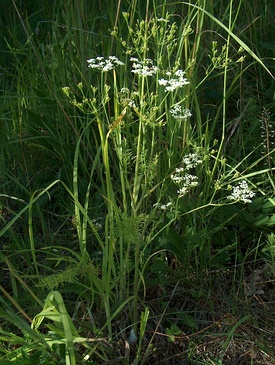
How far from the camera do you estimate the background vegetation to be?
2.04m

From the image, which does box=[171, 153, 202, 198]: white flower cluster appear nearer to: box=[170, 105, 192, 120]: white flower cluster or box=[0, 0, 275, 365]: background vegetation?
box=[0, 0, 275, 365]: background vegetation

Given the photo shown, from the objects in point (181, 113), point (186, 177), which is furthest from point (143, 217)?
point (181, 113)

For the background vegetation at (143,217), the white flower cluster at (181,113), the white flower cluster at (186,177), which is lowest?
the background vegetation at (143,217)

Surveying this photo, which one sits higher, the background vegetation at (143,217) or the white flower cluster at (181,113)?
the white flower cluster at (181,113)

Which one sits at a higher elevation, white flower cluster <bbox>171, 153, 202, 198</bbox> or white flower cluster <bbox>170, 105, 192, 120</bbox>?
white flower cluster <bbox>170, 105, 192, 120</bbox>

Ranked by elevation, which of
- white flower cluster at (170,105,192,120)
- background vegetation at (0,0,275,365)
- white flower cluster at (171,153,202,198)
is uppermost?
white flower cluster at (170,105,192,120)

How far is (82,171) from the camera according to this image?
8.87 feet

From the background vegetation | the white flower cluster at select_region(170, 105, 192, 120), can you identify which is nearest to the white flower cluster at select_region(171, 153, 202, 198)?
the background vegetation

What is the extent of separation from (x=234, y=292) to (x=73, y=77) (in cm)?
110

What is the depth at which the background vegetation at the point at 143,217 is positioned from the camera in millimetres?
2045

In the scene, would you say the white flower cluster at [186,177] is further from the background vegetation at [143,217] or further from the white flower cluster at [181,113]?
the white flower cluster at [181,113]

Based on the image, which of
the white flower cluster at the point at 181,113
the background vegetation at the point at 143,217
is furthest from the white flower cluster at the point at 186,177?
the white flower cluster at the point at 181,113

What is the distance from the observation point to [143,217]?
2.03m

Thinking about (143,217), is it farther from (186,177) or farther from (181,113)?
(181,113)
